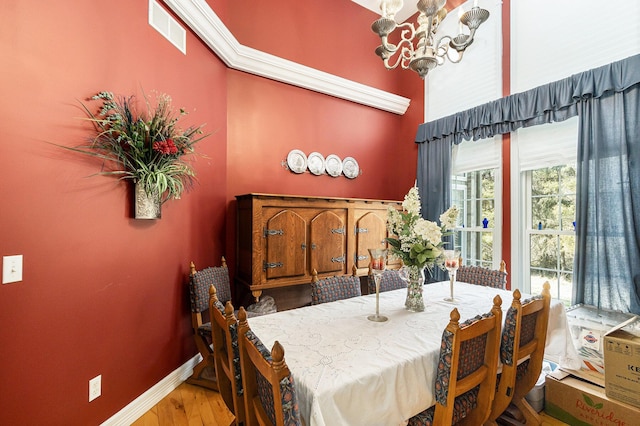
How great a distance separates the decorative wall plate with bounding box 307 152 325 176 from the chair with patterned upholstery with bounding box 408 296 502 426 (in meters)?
2.67

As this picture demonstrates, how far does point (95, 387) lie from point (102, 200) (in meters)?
1.10

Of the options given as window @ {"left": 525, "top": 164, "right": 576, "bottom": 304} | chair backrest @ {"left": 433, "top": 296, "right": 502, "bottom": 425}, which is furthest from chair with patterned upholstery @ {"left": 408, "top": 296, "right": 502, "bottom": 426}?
window @ {"left": 525, "top": 164, "right": 576, "bottom": 304}

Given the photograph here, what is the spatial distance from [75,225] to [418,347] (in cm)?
188

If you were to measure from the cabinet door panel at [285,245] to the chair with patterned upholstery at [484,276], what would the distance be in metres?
1.46

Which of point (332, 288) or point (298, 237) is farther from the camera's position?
point (298, 237)

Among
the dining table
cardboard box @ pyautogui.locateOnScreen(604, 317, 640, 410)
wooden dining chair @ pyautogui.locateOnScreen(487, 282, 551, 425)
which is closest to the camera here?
the dining table

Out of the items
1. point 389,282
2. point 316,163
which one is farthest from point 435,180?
point 389,282

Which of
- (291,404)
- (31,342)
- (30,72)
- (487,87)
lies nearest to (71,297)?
(31,342)

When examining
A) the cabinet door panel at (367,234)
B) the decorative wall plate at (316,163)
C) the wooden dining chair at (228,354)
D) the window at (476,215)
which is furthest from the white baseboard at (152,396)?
the window at (476,215)

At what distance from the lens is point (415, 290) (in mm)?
1877

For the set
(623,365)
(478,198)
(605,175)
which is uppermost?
(605,175)

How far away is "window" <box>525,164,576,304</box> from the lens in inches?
113

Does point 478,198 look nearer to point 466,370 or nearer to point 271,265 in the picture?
point 271,265

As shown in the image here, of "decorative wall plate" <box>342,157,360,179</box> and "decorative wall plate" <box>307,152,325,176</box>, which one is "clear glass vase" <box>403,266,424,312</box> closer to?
"decorative wall plate" <box>307,152,325,176</box>
